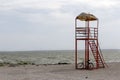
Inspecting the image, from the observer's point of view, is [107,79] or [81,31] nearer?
[107,79]

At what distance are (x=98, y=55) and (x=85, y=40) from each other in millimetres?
2161

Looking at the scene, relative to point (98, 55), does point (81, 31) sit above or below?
above

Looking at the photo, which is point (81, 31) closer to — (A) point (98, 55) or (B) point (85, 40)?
(B) point (85, 40)

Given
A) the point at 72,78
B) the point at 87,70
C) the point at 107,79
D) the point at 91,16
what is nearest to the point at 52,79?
the point at 72,78

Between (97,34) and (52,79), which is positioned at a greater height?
(97,34)

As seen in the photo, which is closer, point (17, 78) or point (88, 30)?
point (17, 78)

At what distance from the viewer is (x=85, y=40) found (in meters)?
34.0

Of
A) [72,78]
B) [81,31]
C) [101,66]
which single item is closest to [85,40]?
[81,31]

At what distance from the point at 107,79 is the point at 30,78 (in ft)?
17.7

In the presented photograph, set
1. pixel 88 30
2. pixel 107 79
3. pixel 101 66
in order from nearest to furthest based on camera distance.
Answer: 1. pixel 107 79
2. pixel 88 30
3. pixel 101 66

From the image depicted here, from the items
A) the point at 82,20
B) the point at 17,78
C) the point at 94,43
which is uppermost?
the point at 82,20

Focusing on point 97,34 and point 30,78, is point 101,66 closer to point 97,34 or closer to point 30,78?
point 97,34

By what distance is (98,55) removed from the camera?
35.1 m

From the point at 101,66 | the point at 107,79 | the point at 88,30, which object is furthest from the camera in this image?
the point at 101,66
